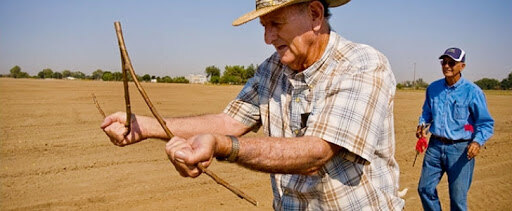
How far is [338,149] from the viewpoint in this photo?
2.02 metres

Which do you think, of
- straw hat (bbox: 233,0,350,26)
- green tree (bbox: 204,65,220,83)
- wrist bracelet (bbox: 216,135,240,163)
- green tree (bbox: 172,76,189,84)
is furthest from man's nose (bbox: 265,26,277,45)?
green tree (bbox: 204,65,220,83)

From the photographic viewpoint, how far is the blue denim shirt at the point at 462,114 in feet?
17.9

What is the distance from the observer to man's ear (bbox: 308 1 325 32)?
2.22 m

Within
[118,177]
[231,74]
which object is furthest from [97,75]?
→ [118,177]

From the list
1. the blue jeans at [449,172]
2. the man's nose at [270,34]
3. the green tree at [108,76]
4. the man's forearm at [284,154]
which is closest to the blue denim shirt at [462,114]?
the blue jeans at [449,172]

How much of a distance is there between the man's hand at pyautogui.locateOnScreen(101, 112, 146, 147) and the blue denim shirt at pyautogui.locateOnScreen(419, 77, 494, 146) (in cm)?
432

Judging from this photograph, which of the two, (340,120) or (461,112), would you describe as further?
(461,112)

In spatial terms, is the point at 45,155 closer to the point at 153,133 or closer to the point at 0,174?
the point at 0,174

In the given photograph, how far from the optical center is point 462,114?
5.55 m

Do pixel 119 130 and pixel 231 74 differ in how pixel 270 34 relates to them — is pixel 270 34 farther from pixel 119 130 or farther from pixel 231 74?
pixel 231 74

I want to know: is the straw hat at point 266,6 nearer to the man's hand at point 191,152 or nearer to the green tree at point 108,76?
the man's hand at point 191,152

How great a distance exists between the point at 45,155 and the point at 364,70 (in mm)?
8613

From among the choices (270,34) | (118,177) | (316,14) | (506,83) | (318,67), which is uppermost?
(316,14)

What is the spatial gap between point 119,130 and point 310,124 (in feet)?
3.59
